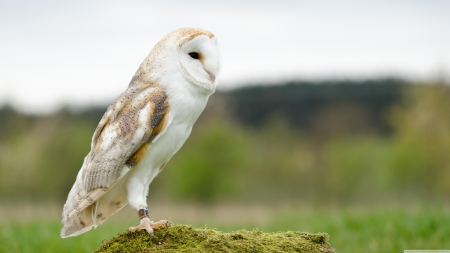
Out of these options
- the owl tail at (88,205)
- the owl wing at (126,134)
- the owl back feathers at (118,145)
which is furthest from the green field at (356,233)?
the owl wing at (126,134)

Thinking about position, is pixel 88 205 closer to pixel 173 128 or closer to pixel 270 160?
pixel 173 128

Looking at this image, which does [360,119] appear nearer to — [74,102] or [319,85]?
[319,85]

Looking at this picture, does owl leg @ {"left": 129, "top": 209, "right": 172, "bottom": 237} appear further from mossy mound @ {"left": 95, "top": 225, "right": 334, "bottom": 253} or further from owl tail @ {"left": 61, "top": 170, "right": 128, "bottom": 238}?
owl tail @ {"left": 61, "top": 170, "right": 128, "bottom": 238}

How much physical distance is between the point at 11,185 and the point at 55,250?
24.2 meters

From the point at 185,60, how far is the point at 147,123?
1.85ft

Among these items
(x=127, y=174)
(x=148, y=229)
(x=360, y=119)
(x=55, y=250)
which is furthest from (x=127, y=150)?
(x=360, y=119)

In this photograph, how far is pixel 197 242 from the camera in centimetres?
401

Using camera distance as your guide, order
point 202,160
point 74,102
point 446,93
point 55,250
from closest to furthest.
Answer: point 55,250 < point 446,93 < point 202,160 < point 74,102

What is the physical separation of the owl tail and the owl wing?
0.08 meters

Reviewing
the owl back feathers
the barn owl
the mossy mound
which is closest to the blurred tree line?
the mossy mound

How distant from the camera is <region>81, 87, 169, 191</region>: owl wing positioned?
12.9 feet

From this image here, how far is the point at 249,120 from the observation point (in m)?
54.5

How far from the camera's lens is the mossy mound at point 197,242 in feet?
12.8

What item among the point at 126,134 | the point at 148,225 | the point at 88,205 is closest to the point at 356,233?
the point at 148,225
